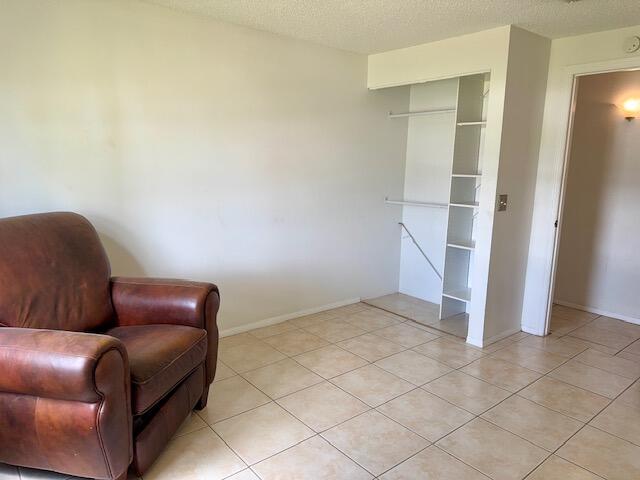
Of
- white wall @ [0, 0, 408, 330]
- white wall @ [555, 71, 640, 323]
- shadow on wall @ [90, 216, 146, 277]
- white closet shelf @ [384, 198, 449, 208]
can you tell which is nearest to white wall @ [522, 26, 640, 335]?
white closet shelf @ [384, 198, 449, 208]

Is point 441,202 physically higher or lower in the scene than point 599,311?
higher

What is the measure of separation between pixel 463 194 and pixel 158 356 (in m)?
2.74

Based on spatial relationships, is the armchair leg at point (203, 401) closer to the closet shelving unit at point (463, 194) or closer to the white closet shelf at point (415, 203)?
the closet shelving unit at point (463, 194)

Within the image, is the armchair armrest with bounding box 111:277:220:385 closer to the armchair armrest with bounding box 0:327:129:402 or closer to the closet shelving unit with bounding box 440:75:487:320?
the armchair armrest with bounding box 0:327:129:402

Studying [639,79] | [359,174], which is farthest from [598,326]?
[359,174]

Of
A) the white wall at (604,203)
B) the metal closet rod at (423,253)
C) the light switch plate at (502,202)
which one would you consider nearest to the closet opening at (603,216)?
the white wall at (604,203)

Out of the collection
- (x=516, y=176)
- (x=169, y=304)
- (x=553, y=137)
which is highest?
(x=553, y=137)

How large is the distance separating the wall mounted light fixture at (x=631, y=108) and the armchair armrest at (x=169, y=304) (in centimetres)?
367

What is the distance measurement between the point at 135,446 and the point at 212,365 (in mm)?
619

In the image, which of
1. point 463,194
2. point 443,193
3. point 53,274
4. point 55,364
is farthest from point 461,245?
point 55,364

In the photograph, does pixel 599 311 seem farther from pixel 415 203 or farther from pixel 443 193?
pixel 415 203

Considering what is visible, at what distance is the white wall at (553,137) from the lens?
2.98 m

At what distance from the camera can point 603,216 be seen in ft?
13.0

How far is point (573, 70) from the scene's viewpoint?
315 cm
